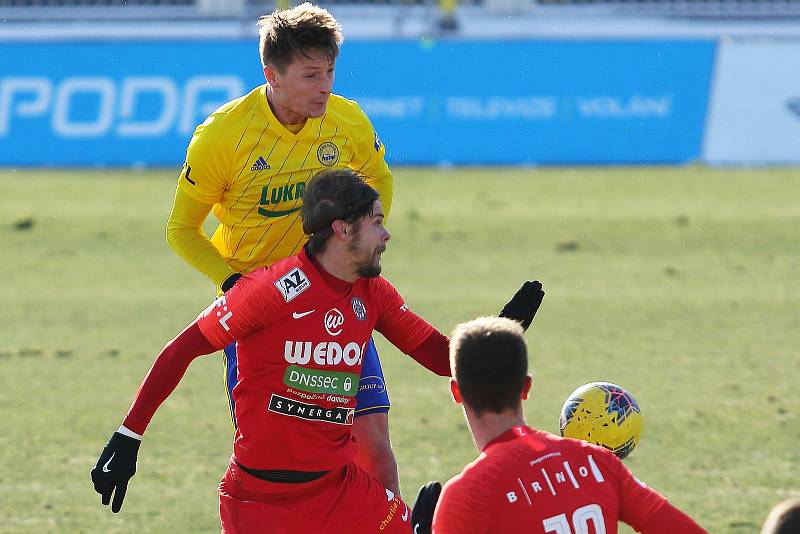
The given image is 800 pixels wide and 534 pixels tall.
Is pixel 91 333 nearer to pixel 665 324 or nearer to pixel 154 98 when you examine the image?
pixel 665 324

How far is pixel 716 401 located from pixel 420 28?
1670cm

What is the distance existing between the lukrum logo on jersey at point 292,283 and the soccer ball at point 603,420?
4.88 ft

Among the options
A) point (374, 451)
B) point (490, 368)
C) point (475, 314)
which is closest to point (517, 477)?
point (490, 368)

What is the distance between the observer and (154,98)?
17.2 metres

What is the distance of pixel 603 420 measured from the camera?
18.8 feet

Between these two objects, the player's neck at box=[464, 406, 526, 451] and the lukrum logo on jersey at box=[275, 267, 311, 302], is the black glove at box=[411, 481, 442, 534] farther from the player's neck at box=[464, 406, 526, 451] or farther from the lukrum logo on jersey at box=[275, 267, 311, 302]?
the lukrum logo on jersey at box=[275, 267, 311, 302]

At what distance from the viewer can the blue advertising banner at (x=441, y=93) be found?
17.1m

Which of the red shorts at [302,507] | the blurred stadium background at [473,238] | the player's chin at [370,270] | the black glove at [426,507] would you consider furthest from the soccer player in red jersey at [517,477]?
the blurred stadium background at [473,238]

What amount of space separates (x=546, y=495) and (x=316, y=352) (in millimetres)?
1357

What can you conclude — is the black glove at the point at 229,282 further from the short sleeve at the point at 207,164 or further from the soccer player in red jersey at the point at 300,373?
the short sleeve at the point at 207,164

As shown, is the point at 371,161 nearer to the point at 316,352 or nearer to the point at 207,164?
the point at 207,164

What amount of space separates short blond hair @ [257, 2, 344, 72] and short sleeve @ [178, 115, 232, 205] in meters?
0.37

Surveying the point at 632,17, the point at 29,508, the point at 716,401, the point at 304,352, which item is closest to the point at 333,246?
the point at 304,352

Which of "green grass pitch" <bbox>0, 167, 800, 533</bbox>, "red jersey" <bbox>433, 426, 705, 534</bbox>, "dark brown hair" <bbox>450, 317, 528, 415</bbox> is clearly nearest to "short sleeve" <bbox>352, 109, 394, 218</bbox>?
"dark brown hair" <bbox>450, 317, 528, 415</bbox>
